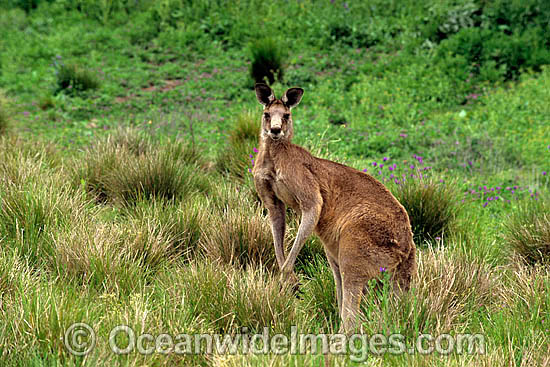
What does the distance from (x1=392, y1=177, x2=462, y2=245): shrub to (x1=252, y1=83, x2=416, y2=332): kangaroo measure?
220 cm

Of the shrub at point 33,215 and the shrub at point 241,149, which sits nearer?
the shrub at point 33,215

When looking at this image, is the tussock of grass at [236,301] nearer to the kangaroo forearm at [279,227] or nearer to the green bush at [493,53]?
the kangaroo forearm at [279,227]

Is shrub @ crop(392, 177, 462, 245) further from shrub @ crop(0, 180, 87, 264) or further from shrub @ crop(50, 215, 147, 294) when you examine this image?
shrub @ crop(0, 180, 87, 264)

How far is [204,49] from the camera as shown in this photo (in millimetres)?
15250

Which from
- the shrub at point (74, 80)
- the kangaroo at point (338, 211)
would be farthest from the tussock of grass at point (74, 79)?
the kangaroo at point (338, 211)

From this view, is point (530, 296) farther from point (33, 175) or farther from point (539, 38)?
point (539, 38)

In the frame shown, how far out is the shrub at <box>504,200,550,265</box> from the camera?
5.80 metres

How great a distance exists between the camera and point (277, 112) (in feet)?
14.3

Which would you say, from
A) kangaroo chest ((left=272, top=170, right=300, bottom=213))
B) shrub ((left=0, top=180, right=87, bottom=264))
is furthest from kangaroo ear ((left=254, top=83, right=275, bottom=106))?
shrub ((left=0, top=180, right=87, bottom=264))

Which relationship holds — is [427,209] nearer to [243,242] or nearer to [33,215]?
[243,242]

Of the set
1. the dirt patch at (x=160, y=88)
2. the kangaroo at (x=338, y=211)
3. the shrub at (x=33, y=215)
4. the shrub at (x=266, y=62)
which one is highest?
the kangaroo at (x=338, y=211)

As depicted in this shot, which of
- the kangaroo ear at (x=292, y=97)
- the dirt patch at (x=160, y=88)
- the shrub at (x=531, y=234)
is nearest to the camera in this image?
the kangaroo ear at (x=292, y=97)

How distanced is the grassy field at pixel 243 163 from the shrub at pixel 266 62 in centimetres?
5

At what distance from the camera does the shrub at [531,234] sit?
5.80 metres
